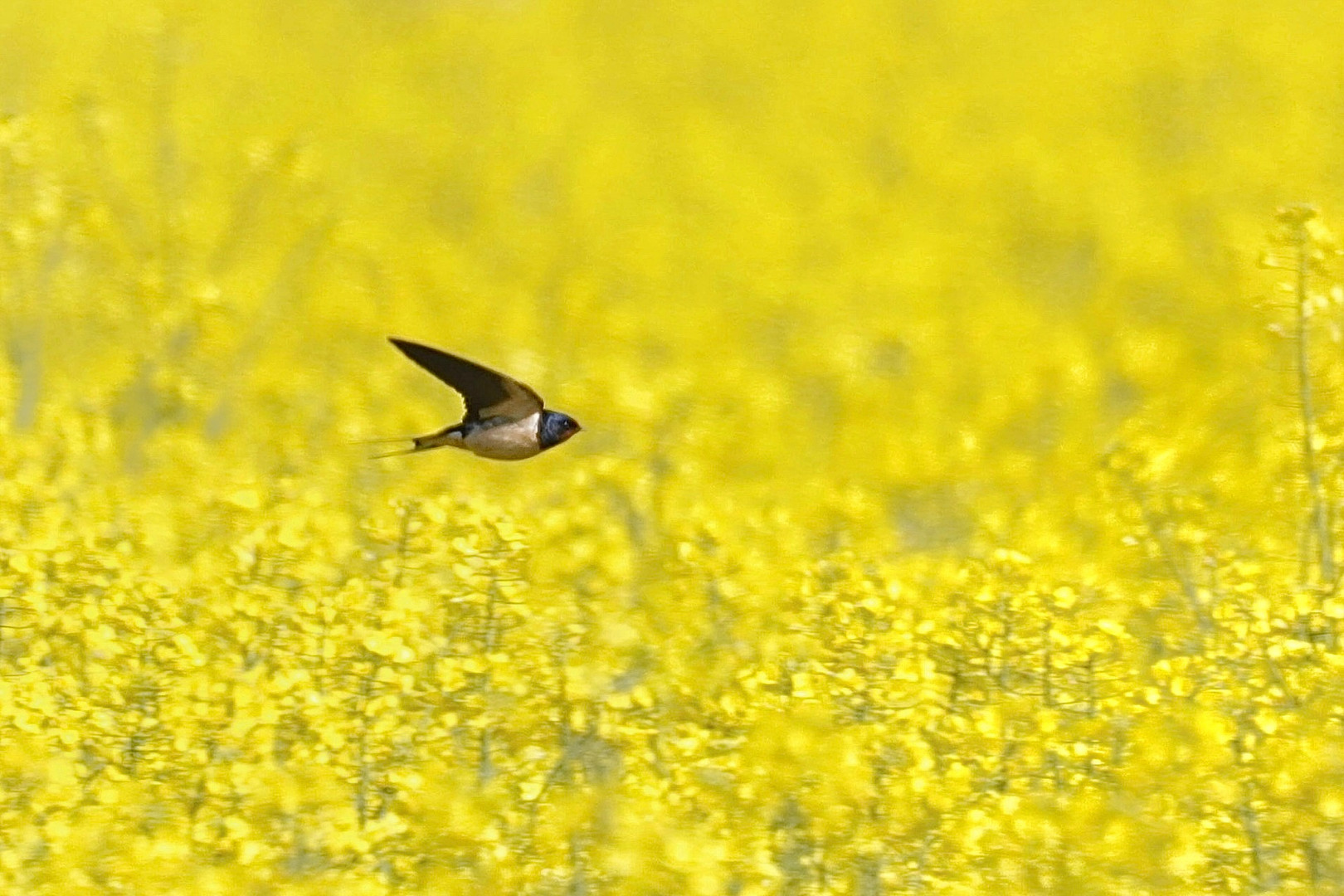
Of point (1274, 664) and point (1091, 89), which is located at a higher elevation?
point (1091, 89)

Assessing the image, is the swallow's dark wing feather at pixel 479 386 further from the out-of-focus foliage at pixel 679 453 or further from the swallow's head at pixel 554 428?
the out-of-focus foliage at pixel 679 453

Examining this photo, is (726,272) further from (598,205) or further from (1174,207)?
(1174,207)

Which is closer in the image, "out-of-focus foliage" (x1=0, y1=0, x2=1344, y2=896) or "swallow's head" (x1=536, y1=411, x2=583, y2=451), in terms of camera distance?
"swallow's head" (x1=536, y1=411, x2=583, y2=451)

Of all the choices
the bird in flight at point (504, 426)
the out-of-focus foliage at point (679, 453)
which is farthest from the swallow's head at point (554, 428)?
the out-of-focus foliage at point (679, 453)

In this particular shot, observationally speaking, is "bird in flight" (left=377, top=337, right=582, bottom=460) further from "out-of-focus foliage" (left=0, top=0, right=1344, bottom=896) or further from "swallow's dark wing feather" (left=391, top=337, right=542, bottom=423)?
"out-of-focus foliage" (left=0, top=0, right=1344, bottom=896)

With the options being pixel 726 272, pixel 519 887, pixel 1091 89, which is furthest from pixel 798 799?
pixel 1091 89

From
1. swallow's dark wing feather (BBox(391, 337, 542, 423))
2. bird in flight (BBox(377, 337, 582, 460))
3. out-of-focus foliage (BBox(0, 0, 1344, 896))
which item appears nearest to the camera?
swallow's dark wing feather (BBox(391, 337, 542, 423))

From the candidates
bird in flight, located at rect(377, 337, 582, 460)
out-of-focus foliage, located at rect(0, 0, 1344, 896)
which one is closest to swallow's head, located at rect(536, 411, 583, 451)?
bird in flight, located at rect(377, 337, 582, 460)
